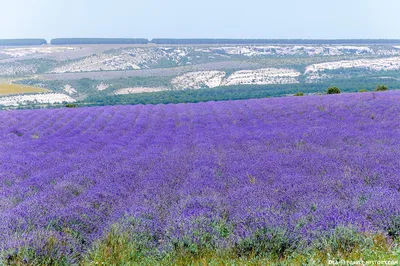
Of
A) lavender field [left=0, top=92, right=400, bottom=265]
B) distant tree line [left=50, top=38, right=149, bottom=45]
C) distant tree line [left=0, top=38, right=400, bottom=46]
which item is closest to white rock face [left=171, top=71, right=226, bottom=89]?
lavender field [left=0, top=92, right=400, bottom=265]

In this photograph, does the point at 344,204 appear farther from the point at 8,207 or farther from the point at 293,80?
the point at 293,80

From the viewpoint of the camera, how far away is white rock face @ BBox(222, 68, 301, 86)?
74250 mm

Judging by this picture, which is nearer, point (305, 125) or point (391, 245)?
point (391, 245)

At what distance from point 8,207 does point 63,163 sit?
9.99 feet

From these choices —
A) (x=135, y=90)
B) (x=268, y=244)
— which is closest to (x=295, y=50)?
(x=135, y=90)

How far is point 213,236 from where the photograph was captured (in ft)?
12.5

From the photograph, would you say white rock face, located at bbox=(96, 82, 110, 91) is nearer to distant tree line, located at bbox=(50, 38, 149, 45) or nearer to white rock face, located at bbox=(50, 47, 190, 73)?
white rock face, located at bbox=(50, 47, 190, 73)

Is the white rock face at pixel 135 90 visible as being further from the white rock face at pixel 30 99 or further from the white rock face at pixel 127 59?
the white rock face at pixel 127 59

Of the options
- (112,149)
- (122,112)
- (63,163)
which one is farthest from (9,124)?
(63,163)

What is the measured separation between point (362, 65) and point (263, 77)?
2904 centimetres

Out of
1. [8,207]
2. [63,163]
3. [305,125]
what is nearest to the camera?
[8,207]

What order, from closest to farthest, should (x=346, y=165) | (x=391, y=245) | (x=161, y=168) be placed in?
(x=391, y=245)
(x=346, y=165)
(x=161, y=168)

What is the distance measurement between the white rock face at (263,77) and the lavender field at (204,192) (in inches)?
2517

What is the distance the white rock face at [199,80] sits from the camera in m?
73.5
